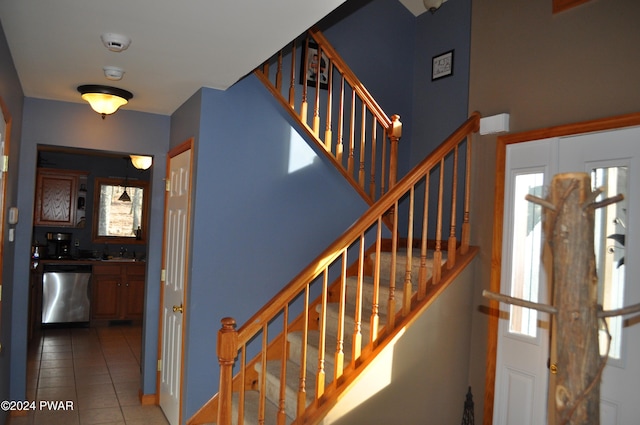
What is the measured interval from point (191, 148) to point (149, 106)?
2.73 ft

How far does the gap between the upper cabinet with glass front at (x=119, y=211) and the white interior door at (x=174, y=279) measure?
4.16 m

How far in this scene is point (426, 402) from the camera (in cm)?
321

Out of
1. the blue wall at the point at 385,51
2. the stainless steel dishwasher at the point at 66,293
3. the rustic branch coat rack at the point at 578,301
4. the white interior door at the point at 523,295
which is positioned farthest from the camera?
the stainless steel dishwasher at the point at 66,293

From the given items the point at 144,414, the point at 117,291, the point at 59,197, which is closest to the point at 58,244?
the point at 59,197

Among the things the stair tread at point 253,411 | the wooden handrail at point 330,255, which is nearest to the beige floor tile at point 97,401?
the stair tread at point 253,411

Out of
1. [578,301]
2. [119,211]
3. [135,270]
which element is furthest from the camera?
[119,211]

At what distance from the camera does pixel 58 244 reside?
770 cm

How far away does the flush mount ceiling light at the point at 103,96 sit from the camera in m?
3.73

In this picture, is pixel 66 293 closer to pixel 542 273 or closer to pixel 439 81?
pixel 439 81

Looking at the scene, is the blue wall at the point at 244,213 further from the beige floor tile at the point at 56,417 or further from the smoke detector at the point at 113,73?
the beige floor tile at the point at 56,417

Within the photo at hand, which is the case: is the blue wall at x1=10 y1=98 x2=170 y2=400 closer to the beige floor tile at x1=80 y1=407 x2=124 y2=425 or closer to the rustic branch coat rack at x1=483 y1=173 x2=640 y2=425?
the beige floor tile at x1=80 y1=407 x2=124 y2=425

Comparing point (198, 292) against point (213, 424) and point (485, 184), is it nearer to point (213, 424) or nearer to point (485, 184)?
point (213, 424)

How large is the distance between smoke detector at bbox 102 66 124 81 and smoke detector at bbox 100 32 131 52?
1.55 ft

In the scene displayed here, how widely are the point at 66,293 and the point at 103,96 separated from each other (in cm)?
433
